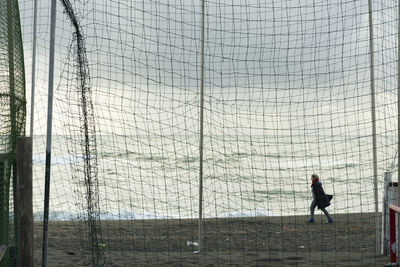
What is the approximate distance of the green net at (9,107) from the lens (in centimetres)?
495

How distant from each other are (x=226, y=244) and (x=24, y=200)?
15.8ft

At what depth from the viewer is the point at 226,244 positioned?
31.5 feet

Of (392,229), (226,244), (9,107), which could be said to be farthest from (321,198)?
(9,107)

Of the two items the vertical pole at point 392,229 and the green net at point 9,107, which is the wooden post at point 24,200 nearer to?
the green net at point 9,107

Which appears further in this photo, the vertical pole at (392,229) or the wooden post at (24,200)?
the vertical pole at (392,229)

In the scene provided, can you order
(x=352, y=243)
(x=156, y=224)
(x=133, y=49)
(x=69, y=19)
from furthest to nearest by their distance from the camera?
(x=156, y=224)
(x=352, y=243)
(x=133, y=49)
(x=69, y=19)

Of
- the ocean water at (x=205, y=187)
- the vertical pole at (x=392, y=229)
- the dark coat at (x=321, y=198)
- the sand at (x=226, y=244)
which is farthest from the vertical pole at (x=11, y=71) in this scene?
the dark coat at (x=321, y=198)

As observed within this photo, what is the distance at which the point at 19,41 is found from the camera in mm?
5621

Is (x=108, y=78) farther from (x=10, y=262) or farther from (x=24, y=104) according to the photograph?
(x=10, y=262)

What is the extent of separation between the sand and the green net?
2.20 meters

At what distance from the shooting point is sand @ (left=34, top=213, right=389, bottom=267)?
777cm

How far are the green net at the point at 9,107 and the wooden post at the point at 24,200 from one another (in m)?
0.08

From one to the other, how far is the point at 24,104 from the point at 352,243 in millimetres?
6166

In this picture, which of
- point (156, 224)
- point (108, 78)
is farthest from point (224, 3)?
point (156, 224)
